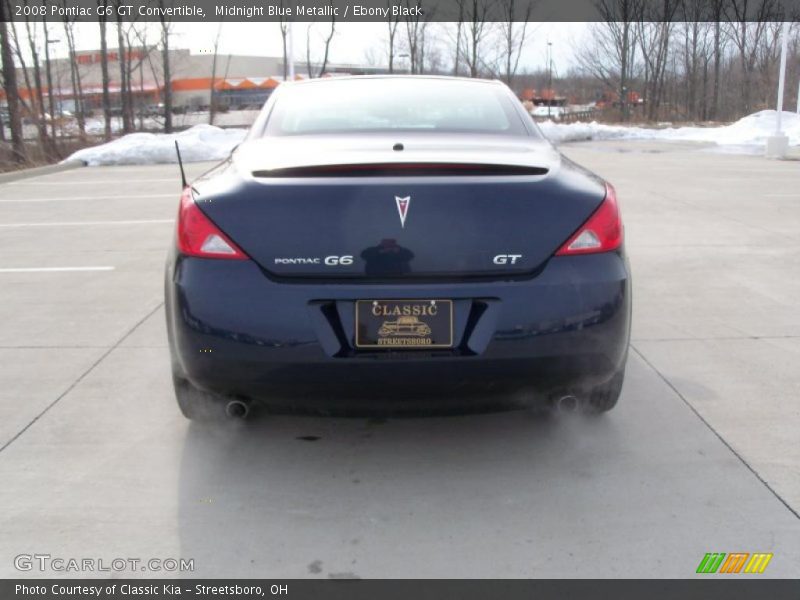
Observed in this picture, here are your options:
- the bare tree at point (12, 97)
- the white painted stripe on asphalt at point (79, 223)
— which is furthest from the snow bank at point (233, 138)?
the white painted stripe on asphalt at point (79, 223)

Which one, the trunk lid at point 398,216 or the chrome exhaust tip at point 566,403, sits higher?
the trunk lid at point 398,216

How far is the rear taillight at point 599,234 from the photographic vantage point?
2727mm

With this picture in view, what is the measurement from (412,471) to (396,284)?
32.9 inches

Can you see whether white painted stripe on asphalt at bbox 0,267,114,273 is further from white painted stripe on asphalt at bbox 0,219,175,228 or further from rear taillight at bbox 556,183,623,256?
rear taillight at bbox 556,183,623,256

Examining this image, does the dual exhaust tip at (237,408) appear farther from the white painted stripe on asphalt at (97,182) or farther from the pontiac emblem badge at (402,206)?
the white painted stripe on asphalt at (97,182)

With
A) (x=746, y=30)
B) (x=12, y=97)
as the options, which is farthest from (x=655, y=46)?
(x=12, y=97)

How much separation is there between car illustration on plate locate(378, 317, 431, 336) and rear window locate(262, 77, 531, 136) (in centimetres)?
113

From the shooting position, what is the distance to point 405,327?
2623mm

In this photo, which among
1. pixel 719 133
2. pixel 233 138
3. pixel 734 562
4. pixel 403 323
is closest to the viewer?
pixel 734 562

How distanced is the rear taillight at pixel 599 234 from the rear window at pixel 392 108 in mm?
813

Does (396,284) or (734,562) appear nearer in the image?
(734,562)

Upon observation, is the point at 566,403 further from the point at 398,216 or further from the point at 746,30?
the point at 746,30

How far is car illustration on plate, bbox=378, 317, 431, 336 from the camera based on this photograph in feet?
8.60
